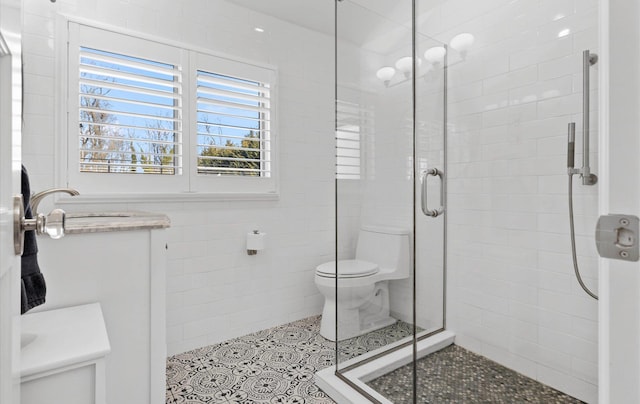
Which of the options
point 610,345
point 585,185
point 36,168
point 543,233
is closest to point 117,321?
point 36,168

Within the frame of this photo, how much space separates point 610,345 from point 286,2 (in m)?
2.67

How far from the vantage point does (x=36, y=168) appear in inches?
74.2

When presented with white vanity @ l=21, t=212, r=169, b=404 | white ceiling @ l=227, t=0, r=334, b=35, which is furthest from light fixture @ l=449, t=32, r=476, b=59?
white vanity @ l=21, t=212, r=169, b=404

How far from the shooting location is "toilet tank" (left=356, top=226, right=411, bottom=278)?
6.74 ft

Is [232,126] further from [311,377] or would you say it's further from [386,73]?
[311,377]

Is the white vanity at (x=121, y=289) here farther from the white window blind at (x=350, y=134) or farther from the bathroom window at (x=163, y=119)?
the white window blind at (x=350, y=134)

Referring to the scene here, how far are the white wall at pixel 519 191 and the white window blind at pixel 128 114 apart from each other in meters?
1.63

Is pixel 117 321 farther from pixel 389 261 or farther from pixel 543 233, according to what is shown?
pixel 543 233

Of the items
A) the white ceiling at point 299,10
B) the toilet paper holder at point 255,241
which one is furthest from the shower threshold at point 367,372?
the white ceiling at point 299,10

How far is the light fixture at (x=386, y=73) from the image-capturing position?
203cm

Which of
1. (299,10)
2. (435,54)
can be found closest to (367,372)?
(435,54)

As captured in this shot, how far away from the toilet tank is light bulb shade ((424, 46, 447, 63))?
98 centimetres

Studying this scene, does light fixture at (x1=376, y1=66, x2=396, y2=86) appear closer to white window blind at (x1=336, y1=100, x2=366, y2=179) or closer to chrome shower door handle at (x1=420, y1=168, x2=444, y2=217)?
white window blind at (x1=336, y1=100, x2=366, y2=179)

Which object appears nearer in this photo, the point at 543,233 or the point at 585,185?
the point at 585,185
